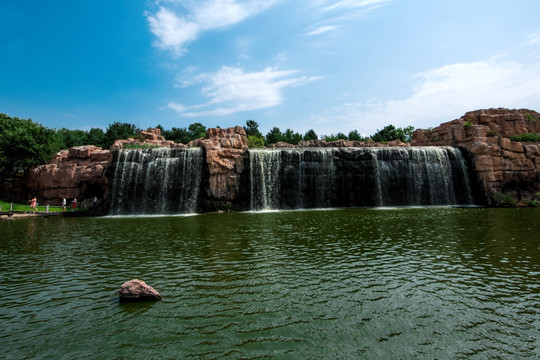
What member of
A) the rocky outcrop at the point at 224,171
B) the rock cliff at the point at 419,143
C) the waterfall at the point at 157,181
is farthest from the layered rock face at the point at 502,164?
the waterfall at the point at 157,181

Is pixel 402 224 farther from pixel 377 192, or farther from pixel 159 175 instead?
pixel 159 175

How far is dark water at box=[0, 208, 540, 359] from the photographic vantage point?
15.6 feet

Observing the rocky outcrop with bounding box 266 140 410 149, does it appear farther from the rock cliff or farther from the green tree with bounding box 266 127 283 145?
the green tree with bounding box 266 127 283 145

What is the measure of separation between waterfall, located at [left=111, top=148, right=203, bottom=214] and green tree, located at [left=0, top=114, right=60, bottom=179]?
14568 mm

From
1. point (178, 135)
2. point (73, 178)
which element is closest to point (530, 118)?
point (73, 178)

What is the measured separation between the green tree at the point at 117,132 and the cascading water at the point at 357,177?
46.7 meters

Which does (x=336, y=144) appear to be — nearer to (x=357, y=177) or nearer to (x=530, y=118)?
→ (x=357, y=177)

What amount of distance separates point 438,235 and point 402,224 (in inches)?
143

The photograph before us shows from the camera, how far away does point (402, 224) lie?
17078 millimetres

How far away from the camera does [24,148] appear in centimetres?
3909

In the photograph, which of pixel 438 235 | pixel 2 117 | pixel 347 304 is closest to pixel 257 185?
pixel 438 235

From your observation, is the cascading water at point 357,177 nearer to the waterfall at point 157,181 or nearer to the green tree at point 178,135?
the waterfall at point 157,181

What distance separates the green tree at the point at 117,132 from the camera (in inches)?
2761

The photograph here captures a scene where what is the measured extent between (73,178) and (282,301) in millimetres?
37585
